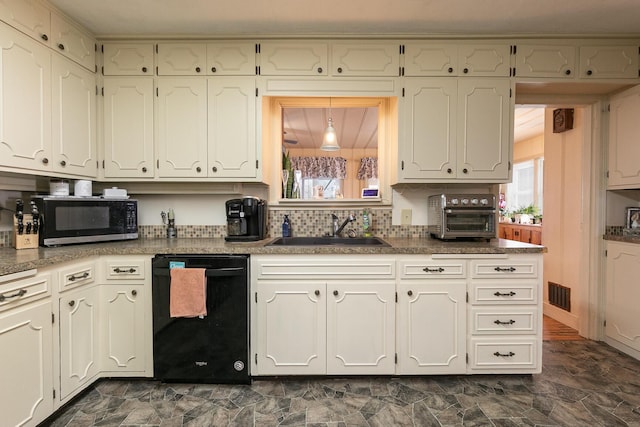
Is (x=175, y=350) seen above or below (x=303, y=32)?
below

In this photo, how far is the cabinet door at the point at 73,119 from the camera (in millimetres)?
1934

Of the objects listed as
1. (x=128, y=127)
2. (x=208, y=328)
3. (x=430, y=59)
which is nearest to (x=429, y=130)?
(x=430, y=59)

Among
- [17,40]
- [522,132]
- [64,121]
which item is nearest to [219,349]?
[64,121]

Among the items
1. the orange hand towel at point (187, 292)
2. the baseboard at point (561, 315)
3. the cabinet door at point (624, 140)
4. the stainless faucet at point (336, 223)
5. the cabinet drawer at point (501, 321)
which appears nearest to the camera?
the orange hand towel at point (187, 292)

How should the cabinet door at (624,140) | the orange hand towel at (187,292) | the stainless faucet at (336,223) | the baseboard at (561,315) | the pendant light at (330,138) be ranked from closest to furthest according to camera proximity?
1. the orange hand towel at (187,292)
2. the cabinet door at (624,140)
3. the stainless faucet at (336,223)
4. the pendant light at (330,138)
5. the baseboard at (561,315)

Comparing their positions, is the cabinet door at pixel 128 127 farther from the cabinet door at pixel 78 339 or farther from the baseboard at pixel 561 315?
the baseboard at pixel 561 315

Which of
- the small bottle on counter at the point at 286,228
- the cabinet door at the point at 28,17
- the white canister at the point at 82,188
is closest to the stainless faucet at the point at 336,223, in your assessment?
the small bottle on counter at the point at 286,228

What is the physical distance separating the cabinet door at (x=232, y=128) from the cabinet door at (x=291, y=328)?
877 millimetres

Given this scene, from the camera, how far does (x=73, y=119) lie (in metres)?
2.04

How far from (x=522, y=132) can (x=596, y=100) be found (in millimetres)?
2527

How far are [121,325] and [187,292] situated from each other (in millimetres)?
507

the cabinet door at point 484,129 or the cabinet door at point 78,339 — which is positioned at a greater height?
the cabinet door at point 484,129

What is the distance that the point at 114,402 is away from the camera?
5.93ft

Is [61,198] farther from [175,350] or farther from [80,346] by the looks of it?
[175,350]
